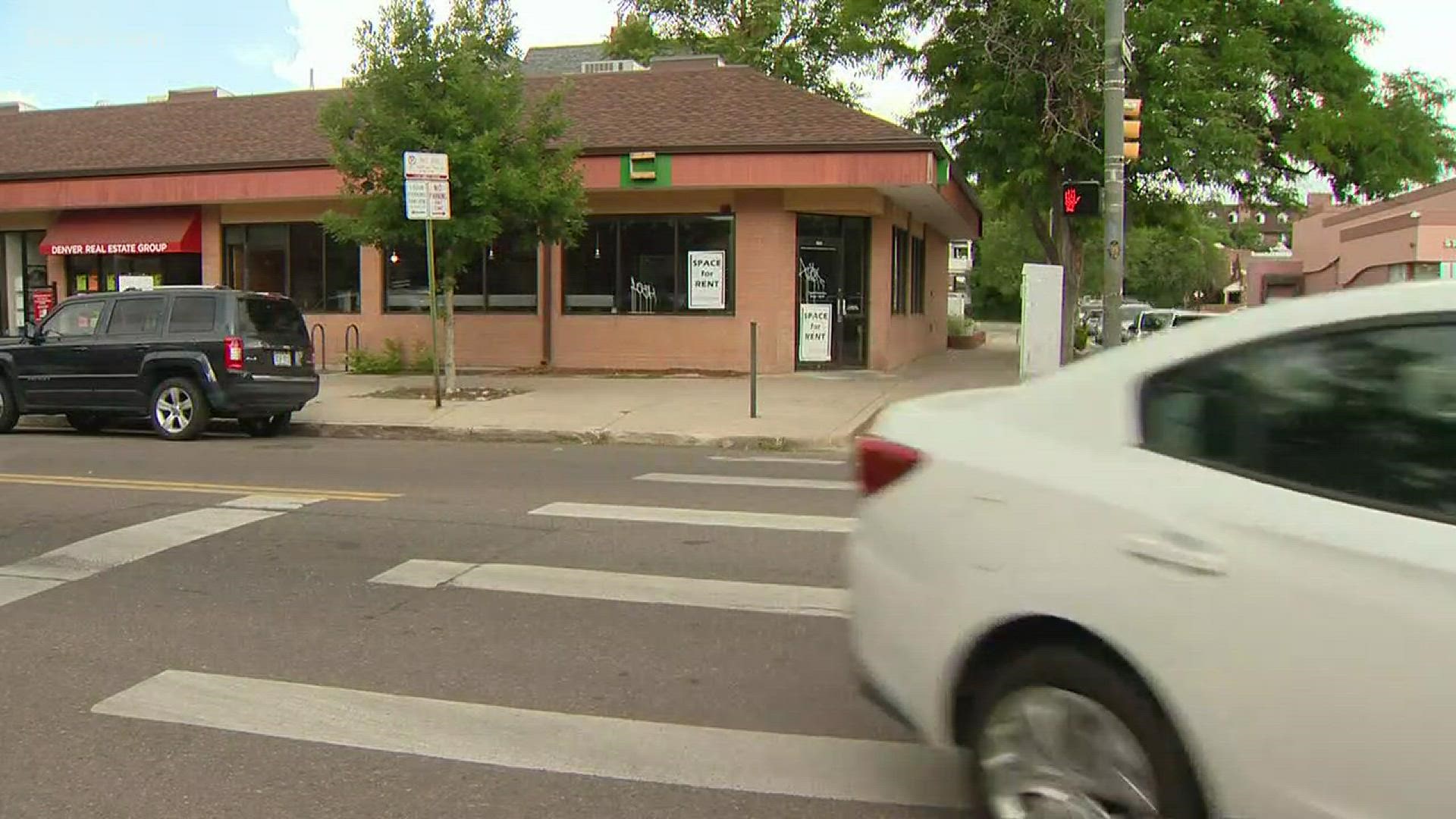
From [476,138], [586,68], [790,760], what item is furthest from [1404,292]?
[586,68]

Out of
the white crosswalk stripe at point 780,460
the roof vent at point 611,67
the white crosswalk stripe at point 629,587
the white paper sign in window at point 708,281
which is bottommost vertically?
the white crosswalk stripe at point 629,587

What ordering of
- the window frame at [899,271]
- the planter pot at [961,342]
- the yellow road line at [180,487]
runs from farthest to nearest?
the planter pot at [961,342]
the window frame at [899,271]
the yellow road line at [180,487]

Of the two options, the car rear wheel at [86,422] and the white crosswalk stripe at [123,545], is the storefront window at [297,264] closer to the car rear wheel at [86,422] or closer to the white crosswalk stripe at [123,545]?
the car rear wheel at [86,422]

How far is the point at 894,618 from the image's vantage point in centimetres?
335

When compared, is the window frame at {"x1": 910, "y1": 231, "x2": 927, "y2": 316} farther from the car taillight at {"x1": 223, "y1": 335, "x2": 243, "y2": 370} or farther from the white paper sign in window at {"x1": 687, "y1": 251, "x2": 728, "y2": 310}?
the car taillight at {"x1": 223, "y1": 335, "x2": 243, "y2": 370}

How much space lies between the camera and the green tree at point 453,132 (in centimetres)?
1465

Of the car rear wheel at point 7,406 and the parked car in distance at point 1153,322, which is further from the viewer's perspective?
the parked car in distance at point 1153,322

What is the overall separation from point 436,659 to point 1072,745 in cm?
313

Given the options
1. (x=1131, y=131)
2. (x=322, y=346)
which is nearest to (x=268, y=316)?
(x=322, y=346)

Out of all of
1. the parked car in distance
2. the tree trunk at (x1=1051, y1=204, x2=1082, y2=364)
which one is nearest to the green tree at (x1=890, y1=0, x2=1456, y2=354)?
the tree trunk at (x1=1051, y1=204, x2=1082, y2=364)

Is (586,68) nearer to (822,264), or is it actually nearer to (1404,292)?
(822,264)

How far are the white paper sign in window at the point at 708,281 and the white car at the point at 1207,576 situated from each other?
1587cm

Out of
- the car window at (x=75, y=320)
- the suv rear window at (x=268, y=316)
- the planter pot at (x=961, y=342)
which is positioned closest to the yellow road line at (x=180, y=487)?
the suv rear window at (x=268, y=316)

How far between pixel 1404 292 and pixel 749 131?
16541 millimetres
